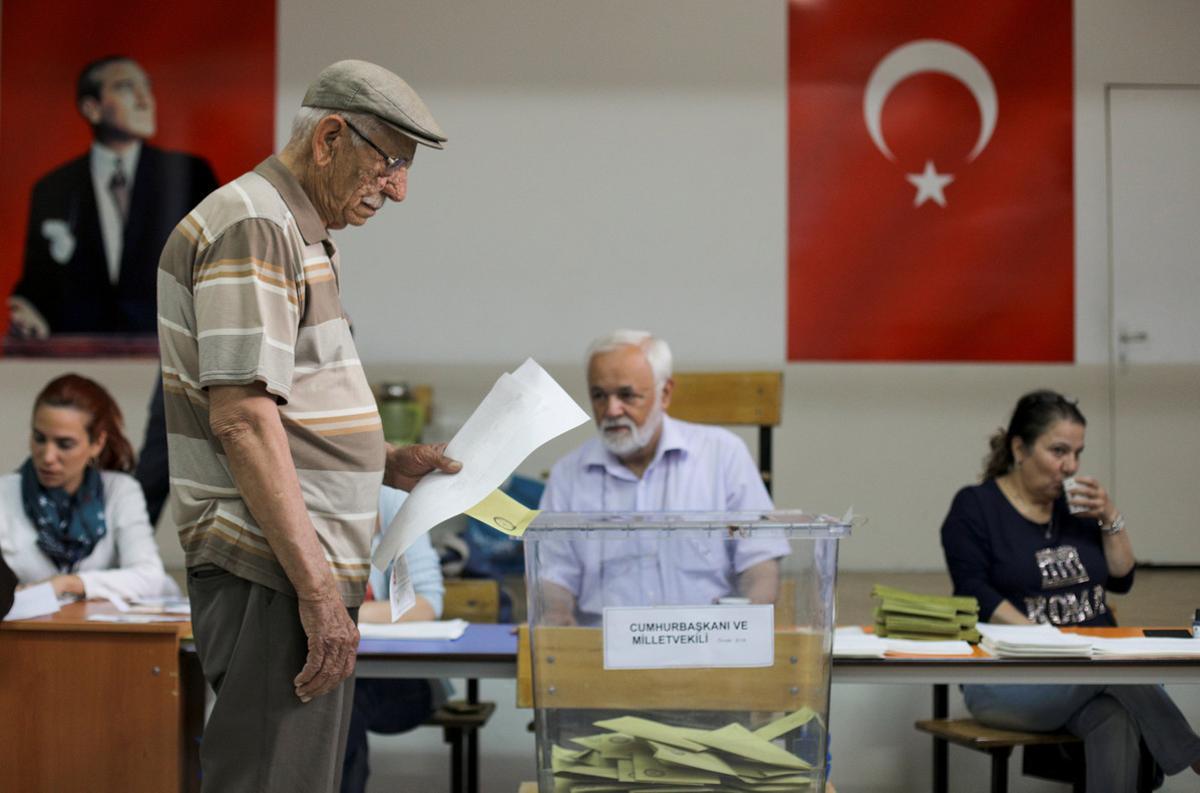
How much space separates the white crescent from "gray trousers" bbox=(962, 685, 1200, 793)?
12.6ft

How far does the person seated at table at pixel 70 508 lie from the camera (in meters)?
3.44

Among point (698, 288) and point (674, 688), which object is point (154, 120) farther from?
point (674, 688)

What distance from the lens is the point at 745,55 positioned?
665cm

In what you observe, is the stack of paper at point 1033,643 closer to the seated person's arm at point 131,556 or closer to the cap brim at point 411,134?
the cap brim at point 411,134

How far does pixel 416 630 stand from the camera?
9.30 ft

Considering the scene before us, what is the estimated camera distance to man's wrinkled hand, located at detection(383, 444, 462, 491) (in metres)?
1.87

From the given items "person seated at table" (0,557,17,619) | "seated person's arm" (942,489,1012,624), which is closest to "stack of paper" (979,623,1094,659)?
"seated person's arm" (942,489,1012,624)

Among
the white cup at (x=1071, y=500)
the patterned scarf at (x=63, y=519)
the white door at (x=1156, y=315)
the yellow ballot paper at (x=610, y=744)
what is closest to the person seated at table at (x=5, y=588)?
the patterned scarf at (x=63, y=519)

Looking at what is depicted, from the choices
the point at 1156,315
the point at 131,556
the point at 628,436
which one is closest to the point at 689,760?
the point at 628,436

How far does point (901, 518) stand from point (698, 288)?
153 centimetres

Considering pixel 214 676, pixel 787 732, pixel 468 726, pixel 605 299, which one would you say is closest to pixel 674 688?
pixel 787 732

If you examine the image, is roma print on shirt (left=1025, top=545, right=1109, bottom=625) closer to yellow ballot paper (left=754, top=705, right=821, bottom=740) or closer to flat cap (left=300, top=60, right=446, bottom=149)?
yellow ballot paper (left=754, top=705, right=821, bottom=740)

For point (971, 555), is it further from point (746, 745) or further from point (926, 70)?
point (926, 70)

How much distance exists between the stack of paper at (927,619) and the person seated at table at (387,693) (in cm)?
105
